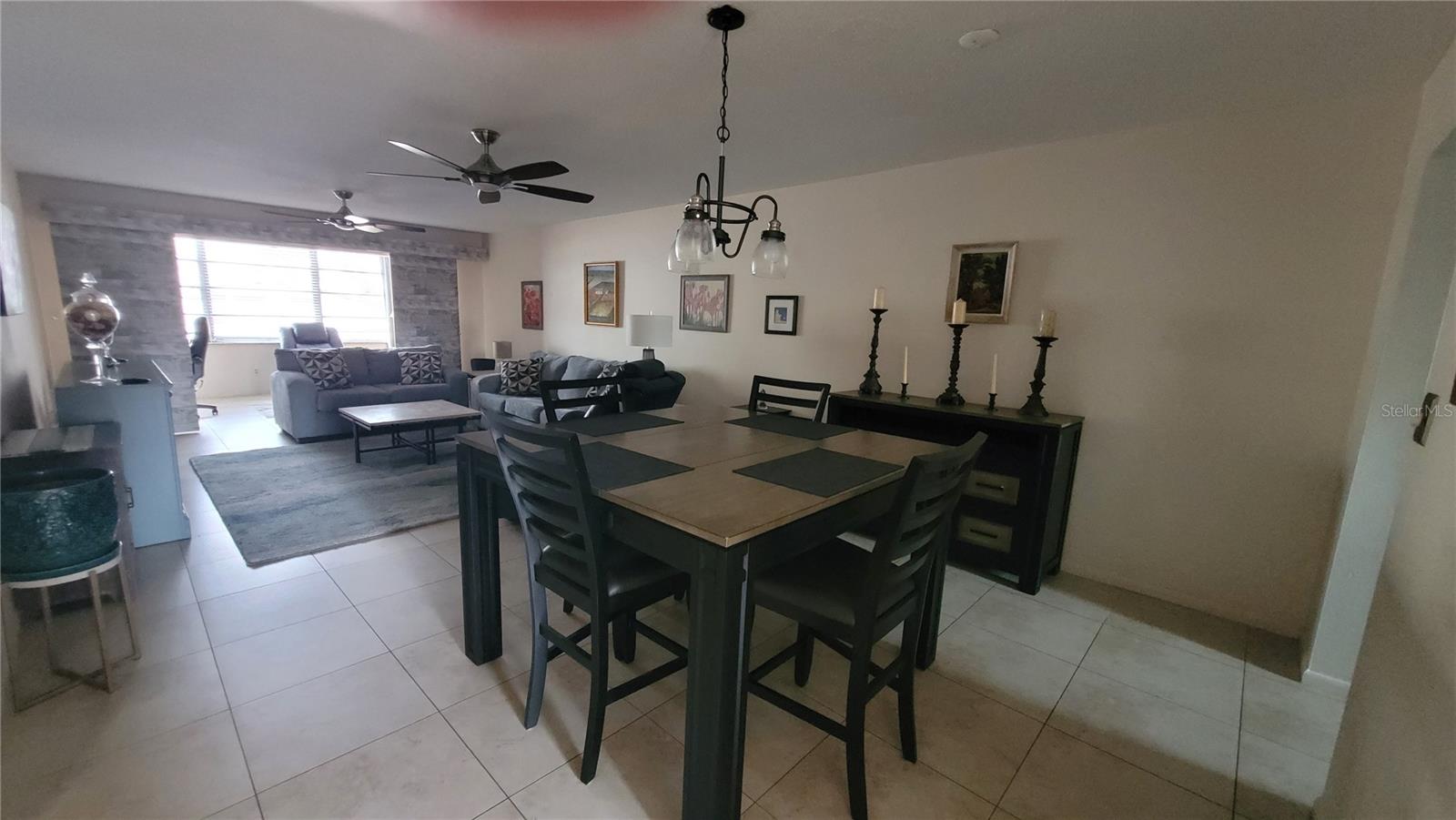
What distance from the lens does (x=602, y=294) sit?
561 cm

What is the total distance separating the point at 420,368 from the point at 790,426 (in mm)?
5000

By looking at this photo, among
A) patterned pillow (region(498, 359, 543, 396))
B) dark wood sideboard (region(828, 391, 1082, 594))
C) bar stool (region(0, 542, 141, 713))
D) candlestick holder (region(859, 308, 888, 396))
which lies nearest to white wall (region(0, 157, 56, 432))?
bar stool (region(0, 542, 141, 713))

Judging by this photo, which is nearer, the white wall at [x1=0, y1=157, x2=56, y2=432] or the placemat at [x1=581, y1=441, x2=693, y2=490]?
the placemat at [x1=581, y1=441, x2=693, y2=490]

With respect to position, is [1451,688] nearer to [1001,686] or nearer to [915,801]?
[915,801]

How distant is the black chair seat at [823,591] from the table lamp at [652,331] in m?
3.20

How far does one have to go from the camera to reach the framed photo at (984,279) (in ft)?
9.61

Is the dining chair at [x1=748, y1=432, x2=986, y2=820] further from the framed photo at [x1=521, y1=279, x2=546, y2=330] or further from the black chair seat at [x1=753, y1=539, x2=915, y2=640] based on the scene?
the framed photo at [x1=521, y1=279, x2=546, y2=330]

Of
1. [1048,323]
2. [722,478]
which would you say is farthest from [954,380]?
[722,478]

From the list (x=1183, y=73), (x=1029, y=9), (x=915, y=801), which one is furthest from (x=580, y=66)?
(x=915, y=801)

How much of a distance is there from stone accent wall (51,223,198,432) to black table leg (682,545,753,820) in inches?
256

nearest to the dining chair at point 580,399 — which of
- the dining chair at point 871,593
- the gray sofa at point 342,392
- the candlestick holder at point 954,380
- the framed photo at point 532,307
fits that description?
the dining chair at point 871,593

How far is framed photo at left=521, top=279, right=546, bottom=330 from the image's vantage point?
6.58m

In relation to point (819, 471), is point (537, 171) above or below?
above

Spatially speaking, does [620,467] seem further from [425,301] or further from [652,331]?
[425,301]
